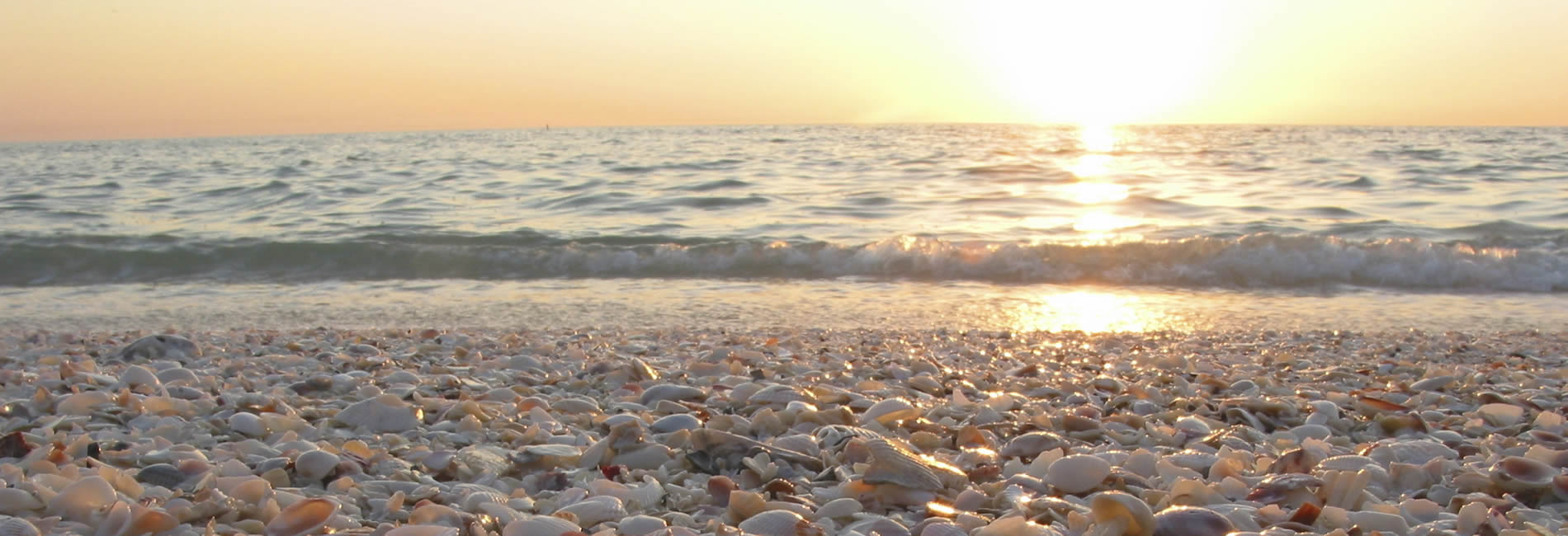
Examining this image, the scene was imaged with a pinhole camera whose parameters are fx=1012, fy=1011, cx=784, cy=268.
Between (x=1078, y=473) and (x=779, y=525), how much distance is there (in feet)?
2.13

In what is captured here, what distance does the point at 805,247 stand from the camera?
29.4 ft

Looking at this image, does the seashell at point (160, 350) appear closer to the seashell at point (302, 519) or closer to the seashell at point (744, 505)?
the seashell at point (302, 519)

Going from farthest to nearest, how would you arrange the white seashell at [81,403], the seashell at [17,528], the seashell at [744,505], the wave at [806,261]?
1. the wave at [806,261]
2. the white seashell at [81,403]
3. the seashell at [744,505]
4. the seashell at [17,528]

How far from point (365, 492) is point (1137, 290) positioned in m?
6.37

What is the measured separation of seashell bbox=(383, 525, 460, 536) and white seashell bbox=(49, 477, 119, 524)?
1.83ft

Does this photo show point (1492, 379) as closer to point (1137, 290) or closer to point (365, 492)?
point (365, 492)

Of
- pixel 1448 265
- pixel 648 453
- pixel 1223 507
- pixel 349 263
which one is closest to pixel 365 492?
pixel 648 453

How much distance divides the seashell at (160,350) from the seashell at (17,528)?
93.1 inches

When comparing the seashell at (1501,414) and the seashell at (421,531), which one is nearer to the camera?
the seashell at (421,531)

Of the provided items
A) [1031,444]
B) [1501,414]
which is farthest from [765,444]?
[1501,414]

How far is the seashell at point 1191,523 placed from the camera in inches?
68.4

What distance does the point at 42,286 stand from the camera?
806 centimetres

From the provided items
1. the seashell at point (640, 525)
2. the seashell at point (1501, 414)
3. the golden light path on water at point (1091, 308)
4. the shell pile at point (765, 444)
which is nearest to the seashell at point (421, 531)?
the shell pile at point (765, 444)

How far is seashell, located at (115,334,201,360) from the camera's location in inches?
153
